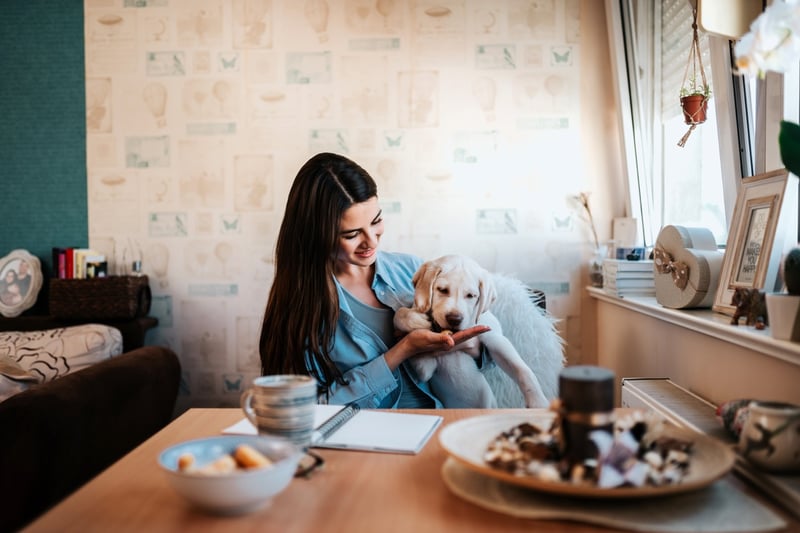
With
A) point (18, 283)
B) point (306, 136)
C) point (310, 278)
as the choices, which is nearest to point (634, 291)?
point (310, 278)

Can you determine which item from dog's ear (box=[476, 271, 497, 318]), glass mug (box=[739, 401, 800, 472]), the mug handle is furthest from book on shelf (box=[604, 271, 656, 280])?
the mug handle

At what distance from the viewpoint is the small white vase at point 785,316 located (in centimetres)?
111

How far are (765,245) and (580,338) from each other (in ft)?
5.43

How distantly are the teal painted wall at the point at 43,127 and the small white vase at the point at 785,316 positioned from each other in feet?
9.98

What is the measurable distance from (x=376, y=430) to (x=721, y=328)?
0.80 metres

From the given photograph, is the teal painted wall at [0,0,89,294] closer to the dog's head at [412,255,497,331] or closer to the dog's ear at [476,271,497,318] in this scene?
the dog's head at [412,255,497,331]

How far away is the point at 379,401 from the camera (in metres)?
1.90

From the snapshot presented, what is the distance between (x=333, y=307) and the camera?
188 centimetres

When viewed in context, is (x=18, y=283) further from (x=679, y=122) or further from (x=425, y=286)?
(x=679, y=122)

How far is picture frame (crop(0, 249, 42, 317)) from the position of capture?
3.04 m

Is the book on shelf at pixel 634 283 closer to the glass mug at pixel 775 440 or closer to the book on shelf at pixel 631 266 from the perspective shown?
the book on shelf at pixel 631 266

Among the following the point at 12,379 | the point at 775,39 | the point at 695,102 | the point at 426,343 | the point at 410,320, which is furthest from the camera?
the point at 12,379

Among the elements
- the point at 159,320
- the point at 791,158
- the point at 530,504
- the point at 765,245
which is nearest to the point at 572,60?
the point at 765,245

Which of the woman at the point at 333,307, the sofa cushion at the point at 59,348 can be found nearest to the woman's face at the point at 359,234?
the woman at the point at 333,307
